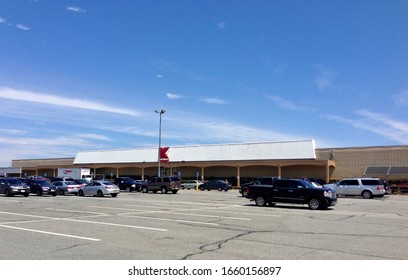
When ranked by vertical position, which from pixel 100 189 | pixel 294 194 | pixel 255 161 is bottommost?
pixel 100 189

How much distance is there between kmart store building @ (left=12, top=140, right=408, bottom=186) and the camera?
5444 cm

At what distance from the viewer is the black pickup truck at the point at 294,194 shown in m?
22.5

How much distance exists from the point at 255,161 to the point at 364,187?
26.8 m

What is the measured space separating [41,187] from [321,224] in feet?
96.8

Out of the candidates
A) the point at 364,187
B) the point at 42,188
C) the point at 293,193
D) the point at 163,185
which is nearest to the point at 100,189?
the point at 42,188

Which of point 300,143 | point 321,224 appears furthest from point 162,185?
point 321,224

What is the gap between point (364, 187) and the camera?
120 ft

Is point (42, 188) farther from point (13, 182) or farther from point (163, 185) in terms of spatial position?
point (163, 185)

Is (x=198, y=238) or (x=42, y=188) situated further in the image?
(x=42, y=188)

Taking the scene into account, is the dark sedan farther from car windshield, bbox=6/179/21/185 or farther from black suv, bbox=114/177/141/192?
car windshield, bbox=6/179/21/185

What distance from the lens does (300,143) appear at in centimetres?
6209

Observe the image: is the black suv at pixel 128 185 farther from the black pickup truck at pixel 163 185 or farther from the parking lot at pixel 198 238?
the parking lot at pixel 198 238

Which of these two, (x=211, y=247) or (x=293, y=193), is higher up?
(x=293, y=193)
